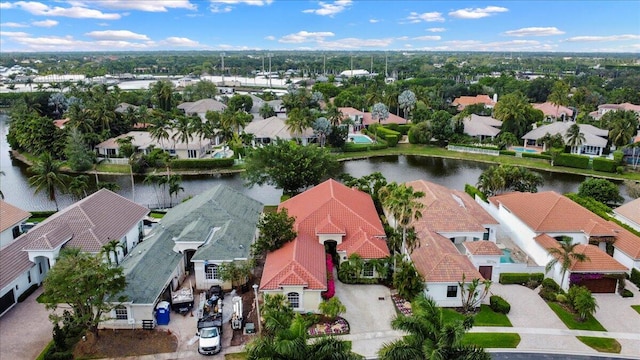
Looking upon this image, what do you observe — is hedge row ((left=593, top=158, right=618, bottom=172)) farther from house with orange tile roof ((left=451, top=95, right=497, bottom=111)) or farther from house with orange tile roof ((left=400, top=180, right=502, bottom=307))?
house with orange tile roof ((left=451, top=95, right=497, bottom=111))

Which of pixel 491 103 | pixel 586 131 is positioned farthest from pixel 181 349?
pixel 491 103

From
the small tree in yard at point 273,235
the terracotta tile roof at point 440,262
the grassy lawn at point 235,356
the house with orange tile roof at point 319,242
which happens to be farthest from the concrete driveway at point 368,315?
the grassy lawn at point 235,356

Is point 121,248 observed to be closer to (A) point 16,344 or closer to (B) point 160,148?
(A) point 16,344

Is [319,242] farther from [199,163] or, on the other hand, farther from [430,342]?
[199,163]

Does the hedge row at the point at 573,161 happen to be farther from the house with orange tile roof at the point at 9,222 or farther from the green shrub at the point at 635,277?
the house with orange tile roof at the point at 9,222

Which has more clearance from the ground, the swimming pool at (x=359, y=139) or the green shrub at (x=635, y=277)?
the swimming pool at (x=359, y=139)

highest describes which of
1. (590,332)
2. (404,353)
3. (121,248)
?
(404,353)
